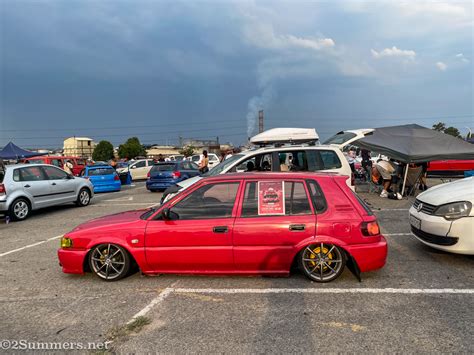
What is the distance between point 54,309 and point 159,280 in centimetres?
121

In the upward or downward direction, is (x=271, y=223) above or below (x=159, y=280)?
above

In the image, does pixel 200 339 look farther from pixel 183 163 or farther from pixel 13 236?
pixel 183 163

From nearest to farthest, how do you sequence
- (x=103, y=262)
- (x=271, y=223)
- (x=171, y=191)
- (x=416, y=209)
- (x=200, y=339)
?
(x=200, y=339), (x=271, y=223), (x=103, y=262), (x=416, y=209), (x=171, y=191)

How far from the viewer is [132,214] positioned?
4672 millimetres

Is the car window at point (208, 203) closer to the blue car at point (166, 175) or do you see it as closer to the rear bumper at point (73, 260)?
the rear bumper at point (73, 260)

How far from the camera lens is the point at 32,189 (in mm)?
9336

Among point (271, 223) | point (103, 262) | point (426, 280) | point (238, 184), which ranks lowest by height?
point (426, 280)

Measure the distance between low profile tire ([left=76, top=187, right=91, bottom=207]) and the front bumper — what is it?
1036 centimetres

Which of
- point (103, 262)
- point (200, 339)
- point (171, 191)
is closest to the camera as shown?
point (200, 339)

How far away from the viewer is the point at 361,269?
13.0 ft

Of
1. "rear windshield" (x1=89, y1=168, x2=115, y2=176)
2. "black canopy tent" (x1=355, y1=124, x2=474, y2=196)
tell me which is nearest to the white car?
"black canopy tent" (x1=355, y1=124, x2=474, y2=196)

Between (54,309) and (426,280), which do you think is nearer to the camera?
(54,309)

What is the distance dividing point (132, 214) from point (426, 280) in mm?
4037

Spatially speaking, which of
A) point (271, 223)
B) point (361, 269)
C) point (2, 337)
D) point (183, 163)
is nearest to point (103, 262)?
point (2, 337)
